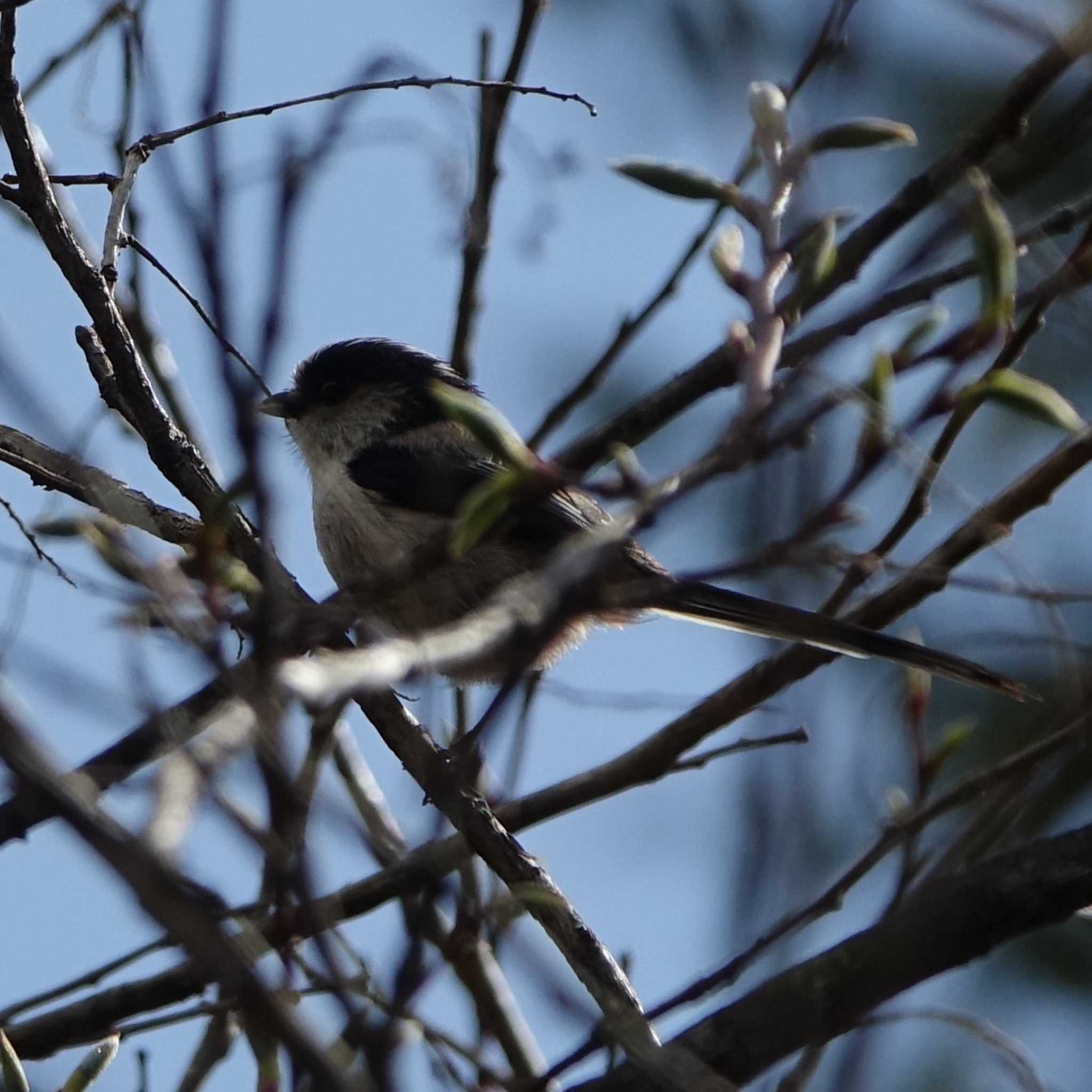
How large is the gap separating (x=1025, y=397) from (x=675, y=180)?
1.73 ft

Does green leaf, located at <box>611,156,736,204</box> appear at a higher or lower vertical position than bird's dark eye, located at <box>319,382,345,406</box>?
lower

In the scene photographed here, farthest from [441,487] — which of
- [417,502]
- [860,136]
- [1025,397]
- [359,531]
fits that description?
[1025,397]

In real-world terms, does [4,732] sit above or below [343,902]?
below

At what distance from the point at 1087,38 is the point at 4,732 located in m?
1.32

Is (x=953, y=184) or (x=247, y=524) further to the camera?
(x=247, y=524)

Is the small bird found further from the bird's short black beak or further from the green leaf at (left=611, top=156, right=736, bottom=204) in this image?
the green leaf at (left=611, top=156, right=736, bottom=204)

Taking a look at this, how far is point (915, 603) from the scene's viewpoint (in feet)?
9.98

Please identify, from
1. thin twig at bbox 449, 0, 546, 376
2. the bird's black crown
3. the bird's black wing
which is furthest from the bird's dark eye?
thin twig at bbox 449, 0, 546, 376

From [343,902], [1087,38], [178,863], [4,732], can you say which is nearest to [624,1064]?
[178,863]

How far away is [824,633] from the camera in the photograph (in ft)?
10.6

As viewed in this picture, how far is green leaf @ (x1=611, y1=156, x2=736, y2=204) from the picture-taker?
1.81m

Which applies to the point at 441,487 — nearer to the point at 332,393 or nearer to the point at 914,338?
the point at 332,393

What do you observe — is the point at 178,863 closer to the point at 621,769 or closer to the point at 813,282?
the point at 813,282

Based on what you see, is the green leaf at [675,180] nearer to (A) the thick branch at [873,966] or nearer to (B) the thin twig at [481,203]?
(A) the thick branch at [873,966]
